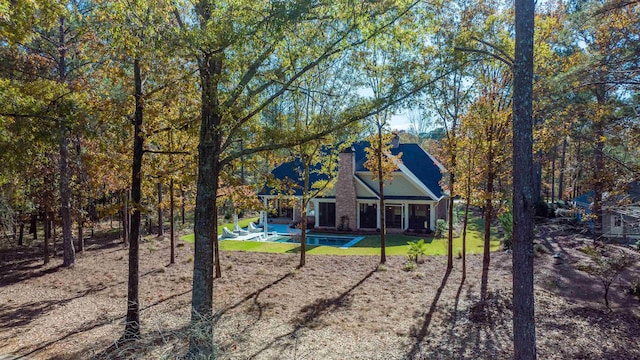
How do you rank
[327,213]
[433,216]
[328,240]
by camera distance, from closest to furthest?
[328,240]
[433,216]
[327,213]

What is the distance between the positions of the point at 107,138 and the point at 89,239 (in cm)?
1593

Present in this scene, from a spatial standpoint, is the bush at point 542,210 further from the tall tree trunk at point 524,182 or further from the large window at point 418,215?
the tall tree trunk at point 524,182

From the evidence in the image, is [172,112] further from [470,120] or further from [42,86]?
[470,120]

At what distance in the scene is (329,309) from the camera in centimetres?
993

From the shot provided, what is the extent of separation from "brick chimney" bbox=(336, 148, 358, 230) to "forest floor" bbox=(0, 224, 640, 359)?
7211 mm

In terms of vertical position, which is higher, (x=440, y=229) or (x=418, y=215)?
(x=418, y=215)

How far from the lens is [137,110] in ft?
26.6

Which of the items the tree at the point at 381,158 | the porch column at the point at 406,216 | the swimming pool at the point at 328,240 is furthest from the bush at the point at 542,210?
the tree at the point at 381,158

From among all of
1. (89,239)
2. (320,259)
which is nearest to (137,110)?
(320,259)

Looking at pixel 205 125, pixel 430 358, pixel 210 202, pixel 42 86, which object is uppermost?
pixel 42 86

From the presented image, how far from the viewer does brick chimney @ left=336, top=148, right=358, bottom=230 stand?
2255cm

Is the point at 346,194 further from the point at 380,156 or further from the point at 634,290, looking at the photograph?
the point at 634,290

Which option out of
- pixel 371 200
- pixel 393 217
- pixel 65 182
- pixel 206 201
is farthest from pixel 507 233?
pixel 65 182

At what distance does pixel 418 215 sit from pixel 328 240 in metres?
5.96
